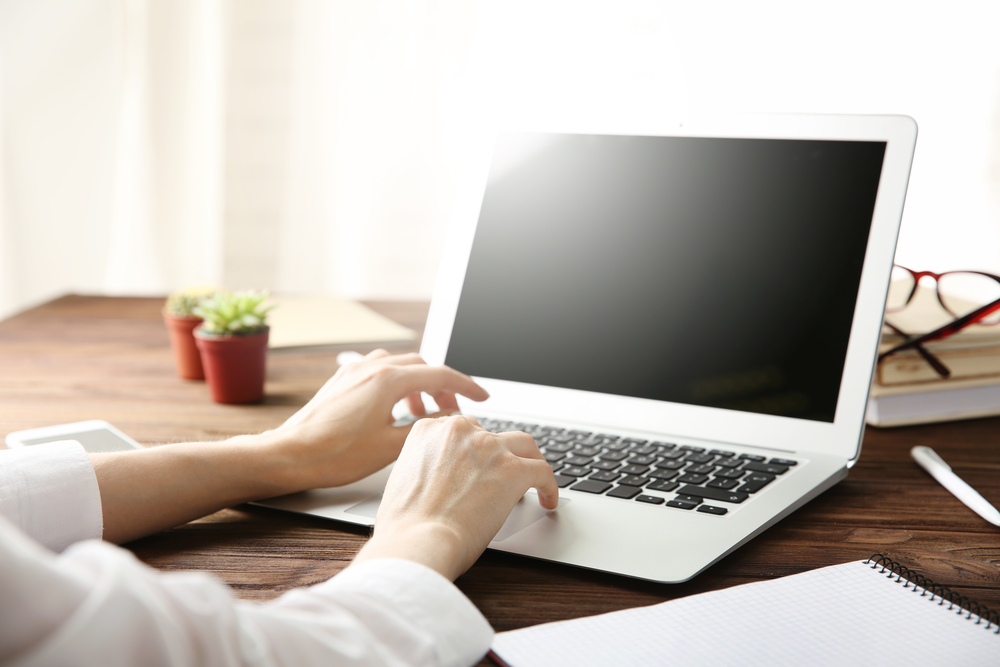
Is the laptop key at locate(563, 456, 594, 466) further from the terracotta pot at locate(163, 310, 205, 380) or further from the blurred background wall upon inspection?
the blurred background wall

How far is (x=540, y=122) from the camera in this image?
104 cm

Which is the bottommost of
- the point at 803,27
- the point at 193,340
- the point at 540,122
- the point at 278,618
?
the point at 193,340

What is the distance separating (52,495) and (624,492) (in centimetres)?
47

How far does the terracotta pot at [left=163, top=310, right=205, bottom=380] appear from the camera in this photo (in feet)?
3.66

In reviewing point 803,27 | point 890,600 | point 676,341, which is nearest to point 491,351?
point 676,341

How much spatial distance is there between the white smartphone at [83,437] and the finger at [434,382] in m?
0.29

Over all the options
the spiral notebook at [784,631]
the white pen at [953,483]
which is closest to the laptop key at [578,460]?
the spiral notebook at [784,631]

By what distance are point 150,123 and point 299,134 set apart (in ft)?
1.59

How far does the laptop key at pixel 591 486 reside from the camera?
703mm

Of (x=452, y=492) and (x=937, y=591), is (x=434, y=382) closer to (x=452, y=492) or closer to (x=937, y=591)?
(x=452, y=492)

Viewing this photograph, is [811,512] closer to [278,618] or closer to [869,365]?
[869,365]

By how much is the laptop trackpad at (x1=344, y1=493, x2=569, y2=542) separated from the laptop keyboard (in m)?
0.05

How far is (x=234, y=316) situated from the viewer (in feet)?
3.36

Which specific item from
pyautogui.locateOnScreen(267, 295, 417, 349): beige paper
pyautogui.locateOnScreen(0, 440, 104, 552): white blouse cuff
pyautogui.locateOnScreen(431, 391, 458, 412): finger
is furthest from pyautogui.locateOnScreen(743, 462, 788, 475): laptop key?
pyautogui.locateOnScreen(267, 295, 417, 349): beige paper
